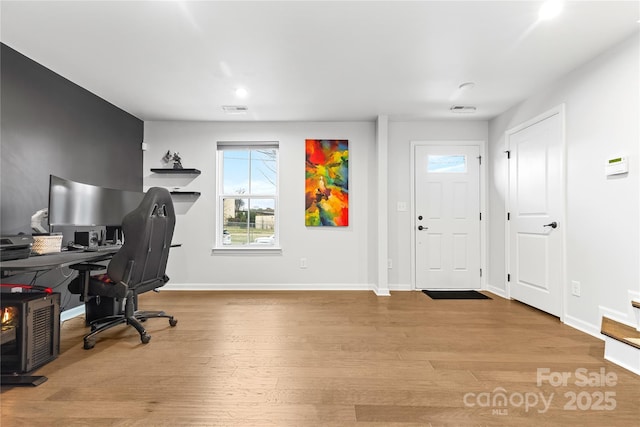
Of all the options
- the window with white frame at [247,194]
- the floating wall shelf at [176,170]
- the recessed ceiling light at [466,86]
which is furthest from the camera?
the window with white frame at [247,194]

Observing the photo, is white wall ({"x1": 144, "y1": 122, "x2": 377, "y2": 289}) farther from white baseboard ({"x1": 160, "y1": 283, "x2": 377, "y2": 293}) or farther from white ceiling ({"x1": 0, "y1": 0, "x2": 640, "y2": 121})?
white ceiling ({"x1": 0, "y1": 0, "x2": 640, "y2": 121})

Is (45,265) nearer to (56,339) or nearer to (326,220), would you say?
(56,339)

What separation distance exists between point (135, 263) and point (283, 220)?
86.9 inches

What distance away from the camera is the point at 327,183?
4.37 m

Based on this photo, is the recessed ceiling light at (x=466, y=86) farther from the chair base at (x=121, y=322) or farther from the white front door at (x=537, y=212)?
the chair base at (x=121, y=322)

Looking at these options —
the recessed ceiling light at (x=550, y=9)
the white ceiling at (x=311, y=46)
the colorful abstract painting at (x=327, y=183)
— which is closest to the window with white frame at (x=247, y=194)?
the colorful abstract painting at (x=327, y=183)

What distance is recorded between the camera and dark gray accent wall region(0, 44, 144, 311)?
8.08 feet

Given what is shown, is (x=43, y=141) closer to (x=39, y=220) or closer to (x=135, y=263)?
(x=39, y=220)

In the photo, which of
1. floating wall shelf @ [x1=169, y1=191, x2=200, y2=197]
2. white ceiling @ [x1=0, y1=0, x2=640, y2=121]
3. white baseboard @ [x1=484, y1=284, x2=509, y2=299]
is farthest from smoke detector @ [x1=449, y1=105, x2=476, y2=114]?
floating wall shelf @ [x1=169, y1=191, x2=200, y2=197]

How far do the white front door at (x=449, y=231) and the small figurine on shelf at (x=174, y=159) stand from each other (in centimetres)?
326

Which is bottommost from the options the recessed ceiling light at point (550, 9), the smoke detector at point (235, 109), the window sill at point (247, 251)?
the window sill at point (247, 251)

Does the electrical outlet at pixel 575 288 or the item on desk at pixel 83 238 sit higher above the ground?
the item on desk at pixel 83 238

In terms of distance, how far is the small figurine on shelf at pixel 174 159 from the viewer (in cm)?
429

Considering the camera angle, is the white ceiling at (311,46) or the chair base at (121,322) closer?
the white ceiling at (311,46)
